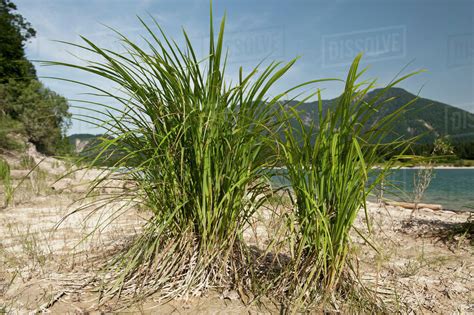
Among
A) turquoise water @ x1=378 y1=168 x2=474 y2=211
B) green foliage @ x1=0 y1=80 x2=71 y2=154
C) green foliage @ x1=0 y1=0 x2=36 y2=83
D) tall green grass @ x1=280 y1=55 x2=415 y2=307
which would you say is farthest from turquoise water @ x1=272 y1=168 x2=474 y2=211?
green foliage @ x1=0 y1=0 x2=36 y2=83

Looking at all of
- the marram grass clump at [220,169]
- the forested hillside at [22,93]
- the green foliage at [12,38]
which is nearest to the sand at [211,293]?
the marram grass clump at [220,169]

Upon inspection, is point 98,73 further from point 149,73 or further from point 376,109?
point 376,109

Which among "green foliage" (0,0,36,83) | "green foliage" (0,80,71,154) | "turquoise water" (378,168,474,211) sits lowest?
"turquoise water" (378,168,474,211)

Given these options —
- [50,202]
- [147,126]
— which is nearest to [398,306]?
[147,126]

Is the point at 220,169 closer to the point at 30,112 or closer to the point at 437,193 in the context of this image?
the point at 437,193

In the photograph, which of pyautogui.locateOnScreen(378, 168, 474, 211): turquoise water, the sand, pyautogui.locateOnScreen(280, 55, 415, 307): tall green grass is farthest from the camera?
pyautogui.locateOnScreen(378, 168, 474, 211): turquoise water

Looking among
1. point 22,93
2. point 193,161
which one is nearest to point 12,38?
point 22,93

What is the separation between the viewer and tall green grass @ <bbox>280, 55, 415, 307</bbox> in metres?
1.25

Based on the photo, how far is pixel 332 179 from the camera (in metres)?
1.30

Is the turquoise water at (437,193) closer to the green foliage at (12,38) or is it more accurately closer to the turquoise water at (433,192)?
the turquoise water at (433,192)

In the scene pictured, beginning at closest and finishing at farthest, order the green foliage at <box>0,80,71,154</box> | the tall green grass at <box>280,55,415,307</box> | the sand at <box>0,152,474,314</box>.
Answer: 1. the tall green grass at <box>280,55,415,307</box>
2. the sand at <box>0,152,474,314</box>
3. the green foliage at <box>0,80,71,154</box>

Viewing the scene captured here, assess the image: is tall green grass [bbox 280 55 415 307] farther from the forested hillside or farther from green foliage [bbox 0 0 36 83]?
green foliage [bbox 0 0 36 83]

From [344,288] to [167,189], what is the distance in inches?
36.1

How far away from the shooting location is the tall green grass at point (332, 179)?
1.25 metres
